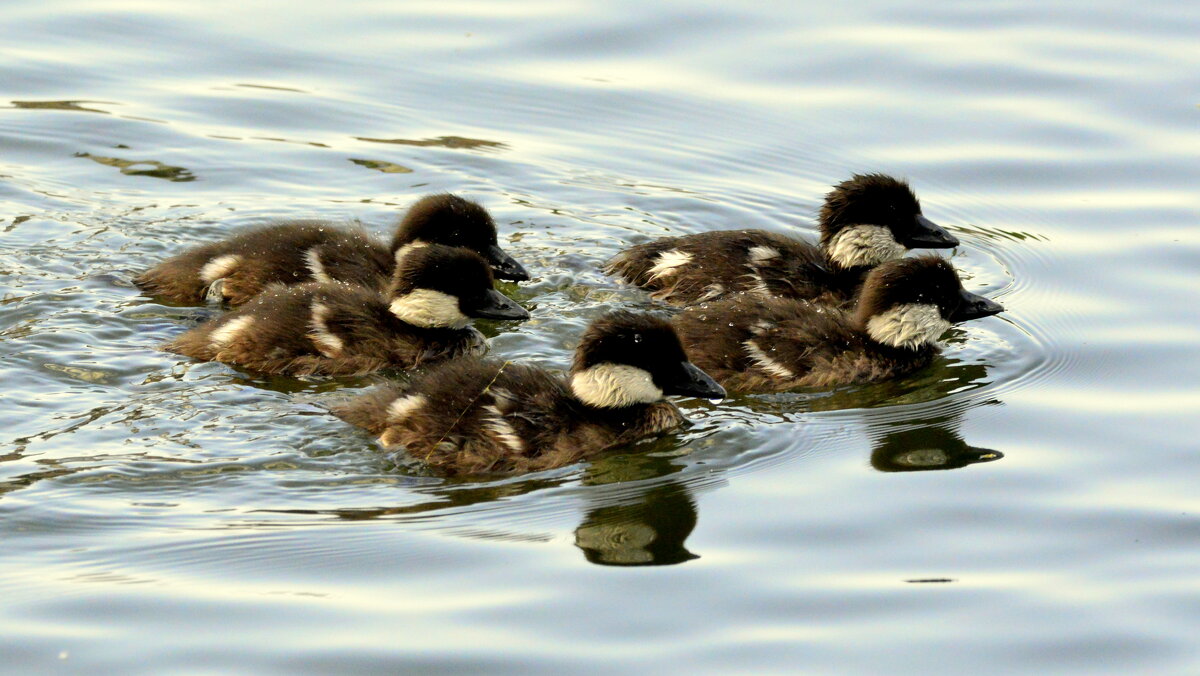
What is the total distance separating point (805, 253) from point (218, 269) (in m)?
2.77

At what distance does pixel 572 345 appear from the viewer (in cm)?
739

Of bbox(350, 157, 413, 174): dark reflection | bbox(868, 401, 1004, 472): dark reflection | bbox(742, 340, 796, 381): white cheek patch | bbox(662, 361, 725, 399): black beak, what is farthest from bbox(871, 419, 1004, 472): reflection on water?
bbox(350, 157, 413, 174): dark reflection

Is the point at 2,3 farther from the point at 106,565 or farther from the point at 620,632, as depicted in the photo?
the point at 620,632

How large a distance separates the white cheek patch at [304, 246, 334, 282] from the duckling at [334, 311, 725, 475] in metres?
1.46

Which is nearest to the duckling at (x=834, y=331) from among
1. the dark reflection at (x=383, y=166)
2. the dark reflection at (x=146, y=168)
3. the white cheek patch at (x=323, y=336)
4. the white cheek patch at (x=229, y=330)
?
the white cheek patch at (x=323, y=336)

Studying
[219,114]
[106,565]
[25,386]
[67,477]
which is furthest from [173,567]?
→ [219,114]

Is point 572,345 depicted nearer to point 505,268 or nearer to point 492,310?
point 492,310

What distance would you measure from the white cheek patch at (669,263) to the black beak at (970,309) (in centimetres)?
134

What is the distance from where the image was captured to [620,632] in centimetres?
478

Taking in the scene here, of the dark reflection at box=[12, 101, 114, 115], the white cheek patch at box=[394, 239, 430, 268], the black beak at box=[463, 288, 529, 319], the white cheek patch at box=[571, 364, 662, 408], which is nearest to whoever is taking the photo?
the white cheek patch at box=[571, 364, 662, 408]

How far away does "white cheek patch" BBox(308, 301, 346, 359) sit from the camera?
691cm

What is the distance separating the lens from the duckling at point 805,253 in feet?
25.8

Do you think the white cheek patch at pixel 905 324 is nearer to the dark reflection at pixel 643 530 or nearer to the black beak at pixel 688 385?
the black beak at pixel 688 385

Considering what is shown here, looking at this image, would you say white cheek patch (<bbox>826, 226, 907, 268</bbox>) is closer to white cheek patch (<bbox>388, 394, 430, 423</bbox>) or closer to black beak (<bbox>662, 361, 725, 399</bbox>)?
black beak (<bbox>662, 361, 725, 399</bbox>)
